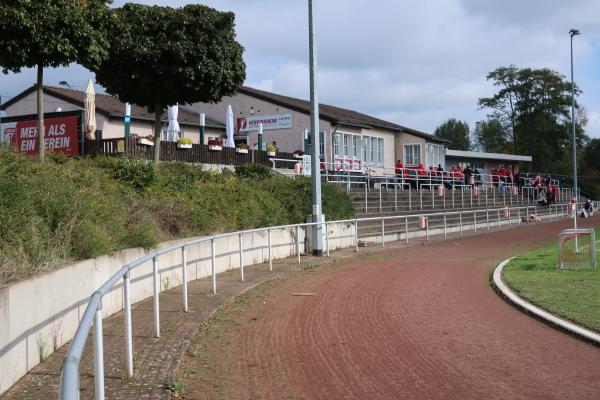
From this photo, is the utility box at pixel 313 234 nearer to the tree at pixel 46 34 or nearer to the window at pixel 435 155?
the tree at pixel 46 34

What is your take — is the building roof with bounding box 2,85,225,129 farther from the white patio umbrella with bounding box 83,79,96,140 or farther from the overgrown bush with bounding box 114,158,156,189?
the overgrown bush with bounding box 114,158,156,189

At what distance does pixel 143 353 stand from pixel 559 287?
26.4 feet

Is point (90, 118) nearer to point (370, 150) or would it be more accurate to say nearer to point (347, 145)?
point (347, 145)

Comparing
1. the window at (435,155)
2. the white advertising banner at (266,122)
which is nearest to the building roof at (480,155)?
the window at (435,155)

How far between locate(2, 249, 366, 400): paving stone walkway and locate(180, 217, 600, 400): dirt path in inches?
11.2

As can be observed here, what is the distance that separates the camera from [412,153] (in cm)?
5025

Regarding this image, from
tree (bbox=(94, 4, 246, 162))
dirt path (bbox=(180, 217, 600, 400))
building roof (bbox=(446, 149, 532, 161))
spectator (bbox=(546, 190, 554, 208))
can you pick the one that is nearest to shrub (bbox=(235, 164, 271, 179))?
tree (bbox=(94, 4, 246, 162))

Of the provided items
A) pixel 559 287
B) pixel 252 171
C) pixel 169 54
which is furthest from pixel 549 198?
pixel 559 287

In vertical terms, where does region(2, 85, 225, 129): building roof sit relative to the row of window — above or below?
above

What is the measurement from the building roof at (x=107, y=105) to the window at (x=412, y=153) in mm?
15132

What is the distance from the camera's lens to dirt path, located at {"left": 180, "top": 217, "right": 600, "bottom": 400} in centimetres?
655

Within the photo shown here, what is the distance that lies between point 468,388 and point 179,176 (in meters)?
12.2

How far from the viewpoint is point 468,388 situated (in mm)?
6488

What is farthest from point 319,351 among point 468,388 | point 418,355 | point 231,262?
point 231,262
